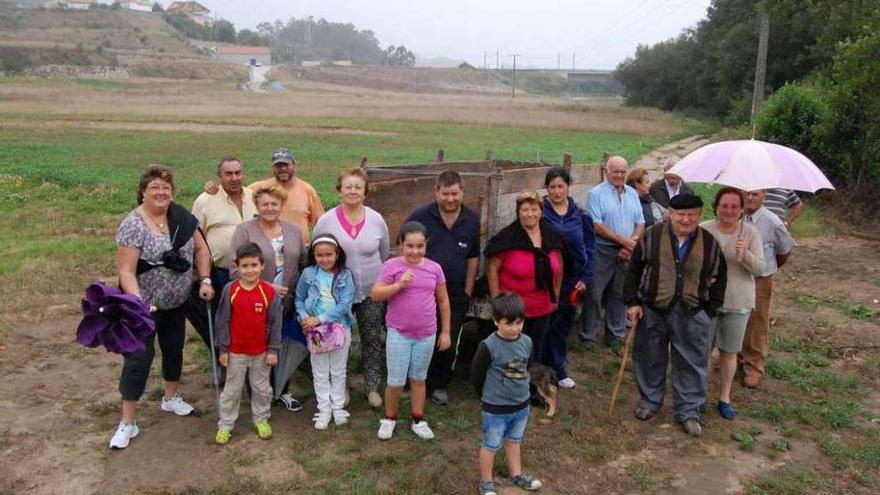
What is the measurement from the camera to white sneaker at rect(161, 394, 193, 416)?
5.31m

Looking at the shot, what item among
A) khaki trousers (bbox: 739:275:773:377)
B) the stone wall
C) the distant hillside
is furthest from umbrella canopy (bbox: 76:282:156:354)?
the distant hillside

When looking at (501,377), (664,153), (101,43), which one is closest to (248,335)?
(501,377)

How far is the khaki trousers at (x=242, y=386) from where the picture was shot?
489cm

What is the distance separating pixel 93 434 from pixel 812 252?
35.0ft

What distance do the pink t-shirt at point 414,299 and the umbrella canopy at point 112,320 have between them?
1.58m

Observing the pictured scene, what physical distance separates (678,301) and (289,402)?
3046mm

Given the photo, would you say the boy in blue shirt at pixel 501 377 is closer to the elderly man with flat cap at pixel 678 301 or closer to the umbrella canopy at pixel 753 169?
the elderly man with flat cap at pixel 678 301

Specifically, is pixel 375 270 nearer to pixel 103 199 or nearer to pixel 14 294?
pixel 14 294

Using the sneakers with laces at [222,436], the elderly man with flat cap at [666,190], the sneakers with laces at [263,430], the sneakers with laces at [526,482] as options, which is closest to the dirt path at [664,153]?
the elderly man with flat cap at [666,190]

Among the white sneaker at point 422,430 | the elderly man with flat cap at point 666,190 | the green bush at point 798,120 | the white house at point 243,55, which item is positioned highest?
the white house at point 243,55

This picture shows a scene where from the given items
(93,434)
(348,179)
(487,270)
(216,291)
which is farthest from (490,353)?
(93,434)

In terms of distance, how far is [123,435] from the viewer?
4.81m

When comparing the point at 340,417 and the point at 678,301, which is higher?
the point at 678,301

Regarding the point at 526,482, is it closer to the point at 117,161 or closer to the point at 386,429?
the point at 386,429
